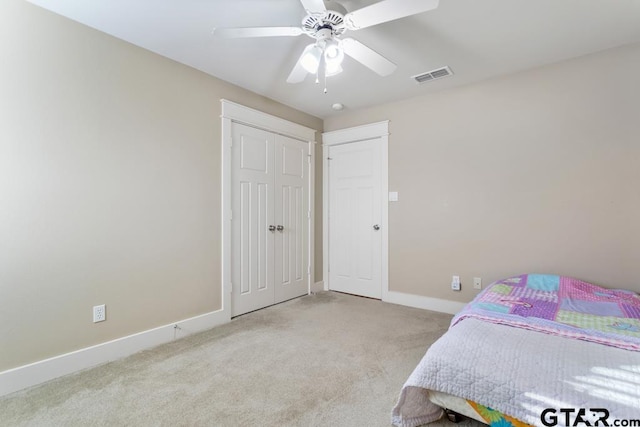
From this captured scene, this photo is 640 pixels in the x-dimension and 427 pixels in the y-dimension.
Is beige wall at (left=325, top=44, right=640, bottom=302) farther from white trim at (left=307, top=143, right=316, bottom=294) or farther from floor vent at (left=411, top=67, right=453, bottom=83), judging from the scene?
white trim at (left=307, top=143, right=316, bottom=294)

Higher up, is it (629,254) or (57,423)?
(629,254)

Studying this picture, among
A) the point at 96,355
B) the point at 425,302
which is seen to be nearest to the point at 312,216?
the point at 425,302

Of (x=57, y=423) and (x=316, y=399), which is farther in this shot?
(x=316, y=399)

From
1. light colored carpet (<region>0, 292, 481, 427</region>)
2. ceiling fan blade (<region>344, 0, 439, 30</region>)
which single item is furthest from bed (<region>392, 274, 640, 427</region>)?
ceiling fan blade (<region>344, 0, 439, 30</region>)

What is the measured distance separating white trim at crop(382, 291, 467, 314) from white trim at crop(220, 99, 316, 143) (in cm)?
229

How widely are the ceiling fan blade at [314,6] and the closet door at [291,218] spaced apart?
2.06 m

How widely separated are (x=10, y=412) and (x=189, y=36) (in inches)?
103

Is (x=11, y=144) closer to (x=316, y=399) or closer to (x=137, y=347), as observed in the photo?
(x=137, y=347)

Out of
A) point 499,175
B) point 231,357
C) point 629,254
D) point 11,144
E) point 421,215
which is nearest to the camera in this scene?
point 11,144

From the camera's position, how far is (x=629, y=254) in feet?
8.06

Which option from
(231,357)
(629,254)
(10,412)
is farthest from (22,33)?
(629,254)

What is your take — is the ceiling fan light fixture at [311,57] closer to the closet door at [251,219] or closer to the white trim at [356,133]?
the closet door at [251,219]

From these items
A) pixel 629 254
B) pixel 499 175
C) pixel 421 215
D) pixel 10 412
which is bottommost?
pixel 10 412

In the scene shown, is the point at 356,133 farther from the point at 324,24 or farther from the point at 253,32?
the point at 253,32
